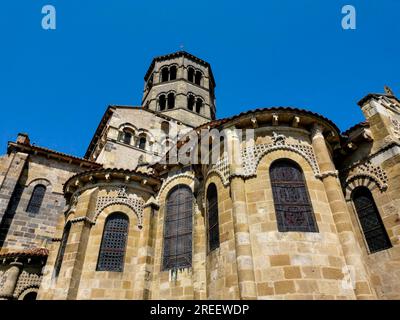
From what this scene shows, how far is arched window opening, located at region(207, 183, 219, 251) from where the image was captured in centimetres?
1012

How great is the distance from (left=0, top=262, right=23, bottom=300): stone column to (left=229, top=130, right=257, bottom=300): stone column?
455 inches

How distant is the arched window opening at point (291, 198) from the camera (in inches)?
348

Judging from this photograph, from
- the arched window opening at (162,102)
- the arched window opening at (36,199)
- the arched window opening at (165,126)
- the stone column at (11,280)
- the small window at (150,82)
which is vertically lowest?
the stone column at (11,280)

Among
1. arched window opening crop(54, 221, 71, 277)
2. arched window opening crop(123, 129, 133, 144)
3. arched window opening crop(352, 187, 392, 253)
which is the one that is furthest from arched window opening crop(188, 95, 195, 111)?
arched window opening crop(352, 187, 392, 253)

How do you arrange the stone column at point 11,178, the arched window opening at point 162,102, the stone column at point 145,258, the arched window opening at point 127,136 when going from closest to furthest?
1. the stone column at point 145,258
2. the stone column at point 11,178
3. the arched window opening at point 127,136
4. the arched window opening at point 162,102

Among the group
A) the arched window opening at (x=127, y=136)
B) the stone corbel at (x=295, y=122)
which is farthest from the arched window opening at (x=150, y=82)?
the stone corbel at (x=295, y=122)

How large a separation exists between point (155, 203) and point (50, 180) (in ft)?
32.0

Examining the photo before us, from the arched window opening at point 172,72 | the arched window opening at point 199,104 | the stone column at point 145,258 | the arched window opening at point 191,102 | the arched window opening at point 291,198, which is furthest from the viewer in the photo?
the arched window opening at point 172,72

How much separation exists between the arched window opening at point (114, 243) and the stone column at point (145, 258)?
2.37 feet

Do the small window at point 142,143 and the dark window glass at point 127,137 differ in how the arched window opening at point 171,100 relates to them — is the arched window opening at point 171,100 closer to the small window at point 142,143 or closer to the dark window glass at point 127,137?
the small window at point 142,143

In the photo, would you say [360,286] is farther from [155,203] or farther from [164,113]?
[164,113]

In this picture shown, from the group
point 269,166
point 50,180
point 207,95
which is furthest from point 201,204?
point 207,95

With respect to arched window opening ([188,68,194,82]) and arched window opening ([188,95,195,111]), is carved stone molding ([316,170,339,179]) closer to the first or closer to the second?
arched window opening ([188,95,195,111])

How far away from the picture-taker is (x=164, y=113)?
27938 millimetres
